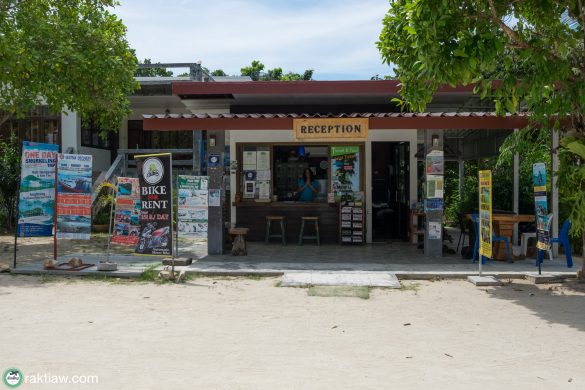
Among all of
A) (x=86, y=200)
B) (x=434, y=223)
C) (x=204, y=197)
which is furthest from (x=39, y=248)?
(x=434, y=223)

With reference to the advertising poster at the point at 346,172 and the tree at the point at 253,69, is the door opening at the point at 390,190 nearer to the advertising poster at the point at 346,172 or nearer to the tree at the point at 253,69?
the advertising poster at the point at 346,172

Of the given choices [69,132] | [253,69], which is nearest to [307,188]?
[69,132]

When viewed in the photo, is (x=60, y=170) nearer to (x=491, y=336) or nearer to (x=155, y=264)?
(x=155, y=264)

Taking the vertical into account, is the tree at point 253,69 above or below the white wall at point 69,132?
above

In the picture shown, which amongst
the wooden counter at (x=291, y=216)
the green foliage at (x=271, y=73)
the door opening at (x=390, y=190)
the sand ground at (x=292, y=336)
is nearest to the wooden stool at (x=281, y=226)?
the wooden counter at (x=291, y=216)

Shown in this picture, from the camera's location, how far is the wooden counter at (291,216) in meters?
14.1

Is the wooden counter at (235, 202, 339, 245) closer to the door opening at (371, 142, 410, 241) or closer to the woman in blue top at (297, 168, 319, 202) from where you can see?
the woman in blue top at (297, 168, 319, 202)

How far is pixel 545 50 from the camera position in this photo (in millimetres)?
8008

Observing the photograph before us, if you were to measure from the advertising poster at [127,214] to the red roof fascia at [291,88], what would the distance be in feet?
8.20

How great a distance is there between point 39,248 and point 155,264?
4.11m

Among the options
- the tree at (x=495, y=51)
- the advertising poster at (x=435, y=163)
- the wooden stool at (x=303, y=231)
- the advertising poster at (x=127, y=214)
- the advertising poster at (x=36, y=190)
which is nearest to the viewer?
the tree at (x=495, y=51)

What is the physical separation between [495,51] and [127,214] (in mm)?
7160

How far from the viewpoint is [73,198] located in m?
10.2

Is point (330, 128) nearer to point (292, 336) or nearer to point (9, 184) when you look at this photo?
point (292, 336)
